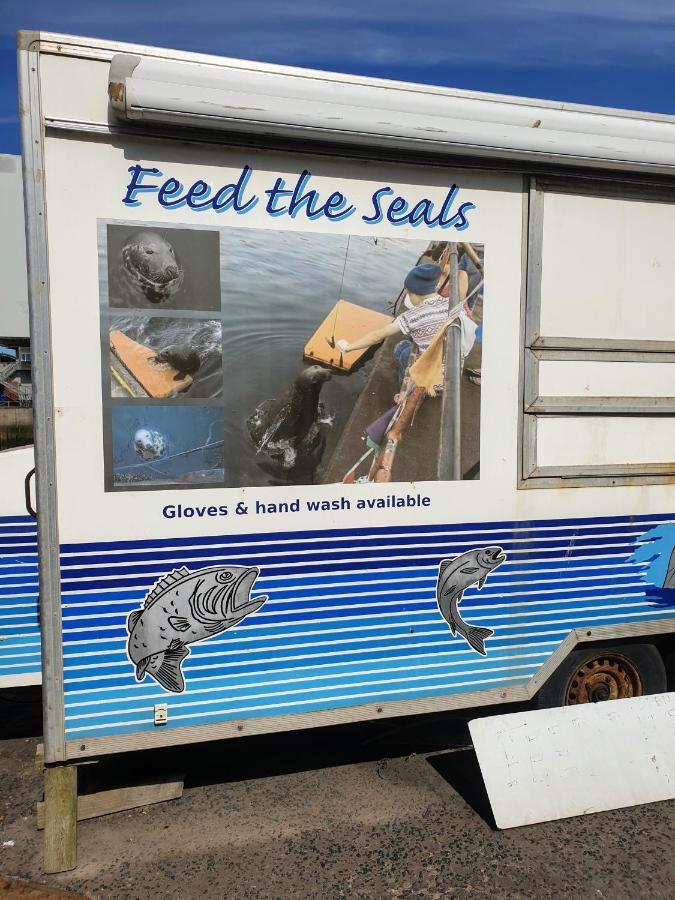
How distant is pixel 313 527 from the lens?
10.9 feet

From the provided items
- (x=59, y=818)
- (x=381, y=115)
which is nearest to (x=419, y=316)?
(x=381, y=115)

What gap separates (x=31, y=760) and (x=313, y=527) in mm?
2333

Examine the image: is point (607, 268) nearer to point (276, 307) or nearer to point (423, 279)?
point (423, 279)

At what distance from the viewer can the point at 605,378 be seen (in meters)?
3.69

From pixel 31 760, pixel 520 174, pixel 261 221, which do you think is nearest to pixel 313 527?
pixel 261 221

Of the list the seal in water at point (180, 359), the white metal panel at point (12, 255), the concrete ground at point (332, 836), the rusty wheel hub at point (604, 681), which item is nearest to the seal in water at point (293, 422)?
the seal in water at point (180, 359)

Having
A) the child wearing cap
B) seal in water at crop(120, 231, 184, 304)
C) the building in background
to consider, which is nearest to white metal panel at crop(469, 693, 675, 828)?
the child wearing cap

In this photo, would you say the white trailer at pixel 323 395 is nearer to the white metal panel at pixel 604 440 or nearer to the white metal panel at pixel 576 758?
the white metal panel at pixel 604 440

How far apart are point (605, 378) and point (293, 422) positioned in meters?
1.61

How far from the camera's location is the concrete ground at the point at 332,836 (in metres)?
3.13

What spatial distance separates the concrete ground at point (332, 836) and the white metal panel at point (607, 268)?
239cm

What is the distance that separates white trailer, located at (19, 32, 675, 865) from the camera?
9.86 ft

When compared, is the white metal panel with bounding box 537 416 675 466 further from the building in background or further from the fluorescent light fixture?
the building in background

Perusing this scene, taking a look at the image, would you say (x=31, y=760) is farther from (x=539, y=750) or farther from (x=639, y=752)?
(x=639, y=752)
